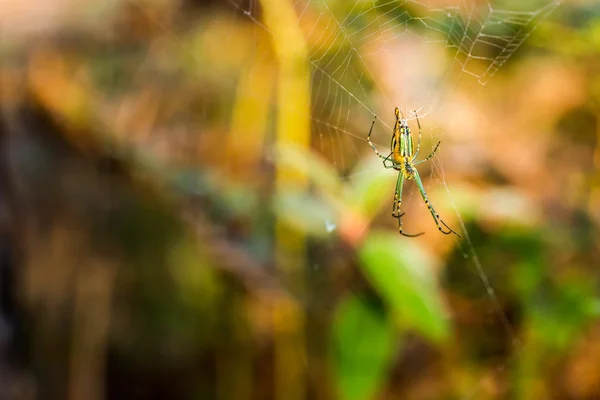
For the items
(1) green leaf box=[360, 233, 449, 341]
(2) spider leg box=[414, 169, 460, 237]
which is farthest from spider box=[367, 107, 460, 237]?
(1) green leaf box=[360, 233, 449, 341]

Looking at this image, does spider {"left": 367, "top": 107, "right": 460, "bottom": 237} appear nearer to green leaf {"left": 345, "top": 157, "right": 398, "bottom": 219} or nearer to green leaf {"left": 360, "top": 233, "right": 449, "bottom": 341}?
green leaf {"left": 345, "top": 157, "right": 398, "bottom": 219}

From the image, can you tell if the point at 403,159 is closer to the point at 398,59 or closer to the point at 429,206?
the point at 429,206

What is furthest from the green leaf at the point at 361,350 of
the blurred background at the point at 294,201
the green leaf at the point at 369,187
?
the green leaf at the point at 369,187

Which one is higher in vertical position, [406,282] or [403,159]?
[403,159]

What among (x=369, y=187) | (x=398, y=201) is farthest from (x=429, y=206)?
(x=369, y=187)

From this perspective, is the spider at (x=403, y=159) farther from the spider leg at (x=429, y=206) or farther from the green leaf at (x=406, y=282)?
the green leaf at (x=406, y=282)

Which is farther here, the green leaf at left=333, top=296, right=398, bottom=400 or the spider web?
the spider web
